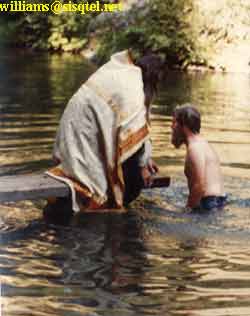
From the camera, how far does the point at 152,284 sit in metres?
6.41

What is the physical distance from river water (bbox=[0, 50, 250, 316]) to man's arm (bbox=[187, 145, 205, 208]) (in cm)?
23

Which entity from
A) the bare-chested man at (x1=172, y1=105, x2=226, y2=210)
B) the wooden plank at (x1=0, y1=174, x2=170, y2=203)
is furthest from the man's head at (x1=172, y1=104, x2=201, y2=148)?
the wooden plank at (x1=0, y1=174, x2=170, y2=203)

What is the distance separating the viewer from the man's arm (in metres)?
8.61

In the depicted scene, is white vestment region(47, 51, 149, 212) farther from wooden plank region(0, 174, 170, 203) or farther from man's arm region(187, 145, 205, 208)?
man's arm region(187, 145, 205, 208)

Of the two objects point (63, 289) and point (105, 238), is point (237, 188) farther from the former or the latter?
point (63, 289)

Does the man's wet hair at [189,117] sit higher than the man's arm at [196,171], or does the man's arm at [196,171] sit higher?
the man's wet hair at [189,117]

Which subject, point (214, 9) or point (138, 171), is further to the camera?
point (214, 9)

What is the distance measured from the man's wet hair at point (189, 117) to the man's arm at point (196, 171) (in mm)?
197

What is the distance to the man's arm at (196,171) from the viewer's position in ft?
28.2

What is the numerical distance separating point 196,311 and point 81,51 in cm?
2910

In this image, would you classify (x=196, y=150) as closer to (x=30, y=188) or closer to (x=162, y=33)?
(x=30, y=188)

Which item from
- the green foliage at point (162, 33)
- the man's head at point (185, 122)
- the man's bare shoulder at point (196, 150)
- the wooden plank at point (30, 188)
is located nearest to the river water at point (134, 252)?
the wooden plank at point (30, 188)

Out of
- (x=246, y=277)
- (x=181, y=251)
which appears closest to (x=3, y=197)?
(x=181, y=251)

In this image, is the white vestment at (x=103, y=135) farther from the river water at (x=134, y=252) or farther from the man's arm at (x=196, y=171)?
the man's arm at (x=196, y=171)
